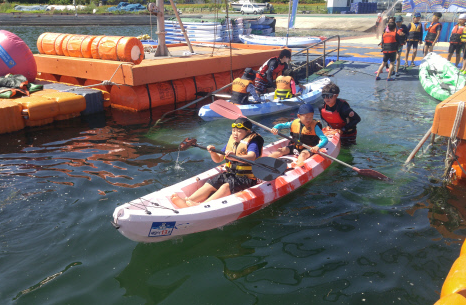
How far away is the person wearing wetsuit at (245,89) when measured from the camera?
9.34 m

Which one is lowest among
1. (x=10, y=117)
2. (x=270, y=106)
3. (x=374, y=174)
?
(x=374, y=174)

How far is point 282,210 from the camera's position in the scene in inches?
216

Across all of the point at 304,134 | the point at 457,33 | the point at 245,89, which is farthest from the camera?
the point at 457,33

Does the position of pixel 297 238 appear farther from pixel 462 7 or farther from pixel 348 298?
pixel 462 7

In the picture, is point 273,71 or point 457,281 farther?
point 273,71

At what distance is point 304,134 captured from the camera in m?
6.57

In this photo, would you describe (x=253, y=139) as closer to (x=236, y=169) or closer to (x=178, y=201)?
(x=236, y=169)

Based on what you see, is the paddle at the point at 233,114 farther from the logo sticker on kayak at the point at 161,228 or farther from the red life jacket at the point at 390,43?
the red life jacket at the point at 390,43

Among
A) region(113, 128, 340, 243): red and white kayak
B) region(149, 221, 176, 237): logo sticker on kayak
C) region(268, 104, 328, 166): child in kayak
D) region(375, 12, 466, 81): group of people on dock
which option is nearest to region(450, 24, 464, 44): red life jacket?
region(375, 12, 466, 81): group of people on dock

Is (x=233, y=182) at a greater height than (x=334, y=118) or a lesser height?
lesser

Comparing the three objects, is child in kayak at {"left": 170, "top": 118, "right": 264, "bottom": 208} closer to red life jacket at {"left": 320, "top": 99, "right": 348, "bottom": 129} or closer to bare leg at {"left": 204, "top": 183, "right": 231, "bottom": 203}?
bare leg at {"left": 204, "top": 183, "right": 231, "bottom": 203}

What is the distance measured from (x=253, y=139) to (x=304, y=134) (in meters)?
A: 1.49

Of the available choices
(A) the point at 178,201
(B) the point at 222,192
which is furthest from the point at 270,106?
(A) the point at 178,201

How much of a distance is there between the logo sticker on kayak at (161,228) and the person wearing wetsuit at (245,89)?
5618mm
